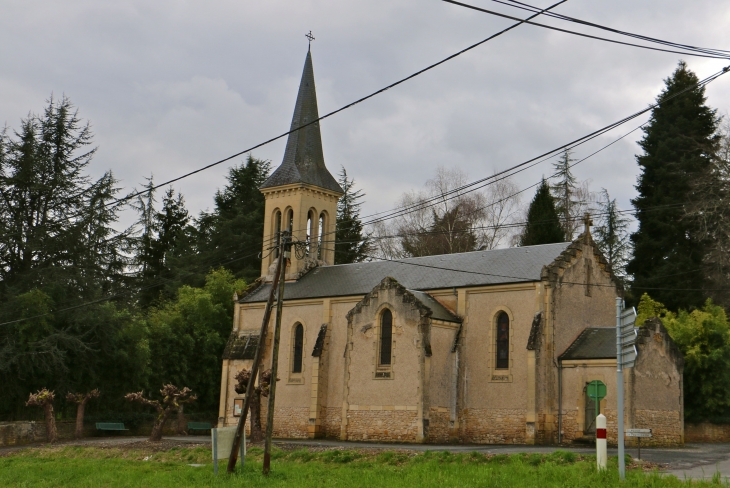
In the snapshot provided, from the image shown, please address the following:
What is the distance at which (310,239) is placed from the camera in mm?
46562

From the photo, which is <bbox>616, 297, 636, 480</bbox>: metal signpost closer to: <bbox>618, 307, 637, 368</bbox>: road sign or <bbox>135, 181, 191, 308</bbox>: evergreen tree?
<bbox>618, 307, 637, 368</bbox>: road sign

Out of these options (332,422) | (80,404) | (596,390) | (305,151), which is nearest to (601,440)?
(596,390)

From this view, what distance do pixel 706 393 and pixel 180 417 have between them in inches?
1012

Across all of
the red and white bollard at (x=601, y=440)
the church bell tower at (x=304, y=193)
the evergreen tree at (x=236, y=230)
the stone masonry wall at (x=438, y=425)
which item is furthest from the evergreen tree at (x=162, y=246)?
the red and white bollard at (x=601, y=440)

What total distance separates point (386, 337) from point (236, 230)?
3201 centimetres

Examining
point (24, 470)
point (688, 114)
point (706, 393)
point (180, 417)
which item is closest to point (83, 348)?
point (180, 417)

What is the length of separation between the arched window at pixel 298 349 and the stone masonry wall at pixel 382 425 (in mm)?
5660

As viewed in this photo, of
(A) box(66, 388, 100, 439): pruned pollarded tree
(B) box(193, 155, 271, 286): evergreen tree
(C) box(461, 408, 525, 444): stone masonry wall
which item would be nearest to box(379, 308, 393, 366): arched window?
(C) box(461, 408, 525, 444): stone masonry wall

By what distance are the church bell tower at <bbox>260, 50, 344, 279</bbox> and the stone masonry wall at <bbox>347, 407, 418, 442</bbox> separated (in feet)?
40.1

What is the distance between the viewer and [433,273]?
1512 inches

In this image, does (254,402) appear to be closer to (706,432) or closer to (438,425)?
(438,425)

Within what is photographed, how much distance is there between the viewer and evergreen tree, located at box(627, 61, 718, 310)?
156 feet

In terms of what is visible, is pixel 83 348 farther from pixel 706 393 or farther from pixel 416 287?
pixel 706 393

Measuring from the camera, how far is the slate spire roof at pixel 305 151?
153 ft
